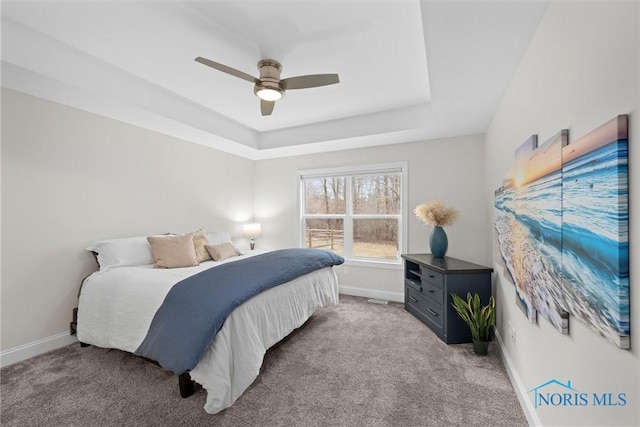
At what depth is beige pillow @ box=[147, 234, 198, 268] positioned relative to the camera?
290 centimetres

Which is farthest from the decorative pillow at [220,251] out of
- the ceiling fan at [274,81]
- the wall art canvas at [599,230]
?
the wall art canvas at [599,230]

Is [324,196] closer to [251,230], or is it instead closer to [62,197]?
[251,230]

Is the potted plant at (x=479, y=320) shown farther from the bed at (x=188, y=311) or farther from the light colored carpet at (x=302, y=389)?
the bed at (x=188, y=311)

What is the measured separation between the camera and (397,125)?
137 inches

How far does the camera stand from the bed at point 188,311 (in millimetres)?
Answer: 1781

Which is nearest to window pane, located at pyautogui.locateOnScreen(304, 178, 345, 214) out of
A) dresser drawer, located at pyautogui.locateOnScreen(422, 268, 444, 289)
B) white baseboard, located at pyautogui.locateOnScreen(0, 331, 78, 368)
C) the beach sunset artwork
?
dresser drawer, located at pyautogui.locateOnScreen(422, 268, 444, 289)

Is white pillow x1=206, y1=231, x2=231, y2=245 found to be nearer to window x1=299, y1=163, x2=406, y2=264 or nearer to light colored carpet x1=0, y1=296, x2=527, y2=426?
window x1=299, y1=163, x2=406, y2=264

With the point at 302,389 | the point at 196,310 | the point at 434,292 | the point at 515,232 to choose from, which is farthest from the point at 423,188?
the point at 196,310

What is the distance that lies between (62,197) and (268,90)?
7.60 ft

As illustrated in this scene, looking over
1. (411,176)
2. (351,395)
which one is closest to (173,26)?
(351,395)

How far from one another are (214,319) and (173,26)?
2076 millimetres

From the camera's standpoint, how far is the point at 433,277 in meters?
2.93

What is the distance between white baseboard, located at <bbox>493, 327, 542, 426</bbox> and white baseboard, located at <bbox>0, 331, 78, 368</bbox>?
3872mm

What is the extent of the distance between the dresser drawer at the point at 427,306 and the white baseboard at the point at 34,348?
12.0 feet
